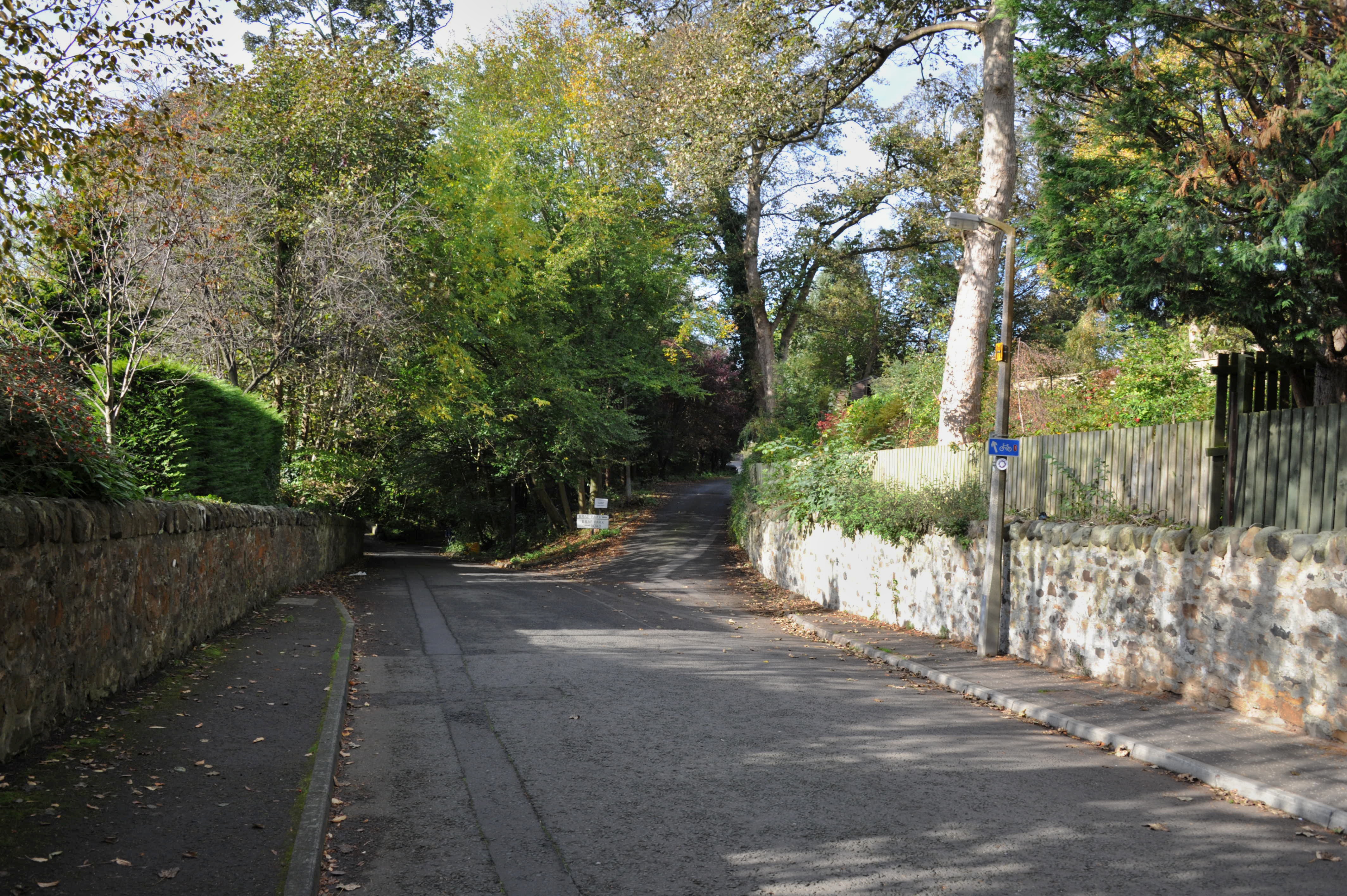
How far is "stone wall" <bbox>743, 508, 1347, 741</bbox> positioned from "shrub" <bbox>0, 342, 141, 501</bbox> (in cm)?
990

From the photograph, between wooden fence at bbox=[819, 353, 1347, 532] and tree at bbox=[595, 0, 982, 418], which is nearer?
wooden fence at bbox=[819, 353, 1347, 532]

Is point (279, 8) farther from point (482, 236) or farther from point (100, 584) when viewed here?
point (100, 584)

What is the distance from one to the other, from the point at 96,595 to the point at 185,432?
7.52 meters

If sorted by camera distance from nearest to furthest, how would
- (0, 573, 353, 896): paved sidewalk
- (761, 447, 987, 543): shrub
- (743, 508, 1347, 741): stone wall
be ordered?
(0, 573, 353, 896): paved sidewalk < (743, 508, 1347, 741): stone wall < (761, 447, 987, 543): shrub

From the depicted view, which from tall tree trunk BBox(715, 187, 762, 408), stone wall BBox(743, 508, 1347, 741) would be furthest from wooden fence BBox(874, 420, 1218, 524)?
tall tree trunk BBox(715, 187, 762, 408)

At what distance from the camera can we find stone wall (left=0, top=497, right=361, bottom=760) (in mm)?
6262

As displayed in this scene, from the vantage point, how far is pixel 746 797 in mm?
6207

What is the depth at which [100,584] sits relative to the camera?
7918mm

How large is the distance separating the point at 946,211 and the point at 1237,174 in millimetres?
21679

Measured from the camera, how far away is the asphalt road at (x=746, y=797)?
493cm

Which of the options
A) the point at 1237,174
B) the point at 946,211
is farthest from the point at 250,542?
the point at 946,211

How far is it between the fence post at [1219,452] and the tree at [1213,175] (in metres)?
0.53

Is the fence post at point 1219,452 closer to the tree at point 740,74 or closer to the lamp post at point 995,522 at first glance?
the lamp post at point 995,522

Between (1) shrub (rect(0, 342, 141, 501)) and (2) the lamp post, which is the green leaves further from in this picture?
(1) shrub (rect(0, 342, 141, 501))
